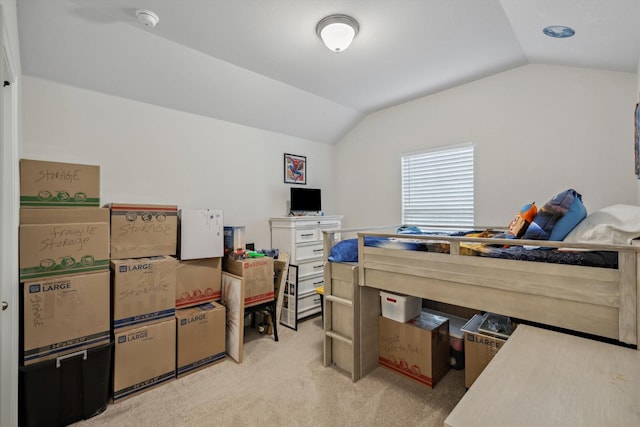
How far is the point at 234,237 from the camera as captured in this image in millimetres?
2906

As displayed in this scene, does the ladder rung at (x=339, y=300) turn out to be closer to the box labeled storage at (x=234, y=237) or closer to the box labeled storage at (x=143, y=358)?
the box labeled storage at (x=234, y=237)

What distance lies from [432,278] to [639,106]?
1.66 m

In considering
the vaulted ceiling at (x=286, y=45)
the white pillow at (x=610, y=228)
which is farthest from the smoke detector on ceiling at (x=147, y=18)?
the white pillow at (x=610, y=228)

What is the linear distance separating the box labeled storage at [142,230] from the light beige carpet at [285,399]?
102 cm

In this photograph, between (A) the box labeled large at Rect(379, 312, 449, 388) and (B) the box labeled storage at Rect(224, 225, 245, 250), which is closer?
(A) the box labeled large at Rect(379, 312, 449, 388)

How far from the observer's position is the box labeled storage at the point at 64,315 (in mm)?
1736

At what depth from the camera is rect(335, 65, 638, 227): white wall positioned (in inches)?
91.3

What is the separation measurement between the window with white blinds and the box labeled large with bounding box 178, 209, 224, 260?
2.22 metres

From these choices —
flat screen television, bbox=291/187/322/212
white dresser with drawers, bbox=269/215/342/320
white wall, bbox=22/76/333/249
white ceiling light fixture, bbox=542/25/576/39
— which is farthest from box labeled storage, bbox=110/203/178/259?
white ceiling light fixture, bbox=542/25/576/39

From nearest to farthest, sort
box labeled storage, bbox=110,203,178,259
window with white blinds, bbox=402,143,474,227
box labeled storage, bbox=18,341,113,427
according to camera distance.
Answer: box labeled storage, bbox=18,341,113,427
box labeled storage, bbox=110,203,178,259
window with white blinds, bbox=402,143,474,227

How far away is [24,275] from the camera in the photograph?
1749mm

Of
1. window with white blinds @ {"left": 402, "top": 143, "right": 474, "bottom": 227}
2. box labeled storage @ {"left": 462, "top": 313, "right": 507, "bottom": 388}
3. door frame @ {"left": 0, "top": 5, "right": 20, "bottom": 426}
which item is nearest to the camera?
door frame @ {"left": 0, "top": 5, "right": 20, "bottom": 426}

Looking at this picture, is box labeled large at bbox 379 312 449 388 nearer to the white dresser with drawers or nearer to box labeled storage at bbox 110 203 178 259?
the white dresser with drawers

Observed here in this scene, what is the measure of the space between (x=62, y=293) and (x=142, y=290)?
45 centimetres
